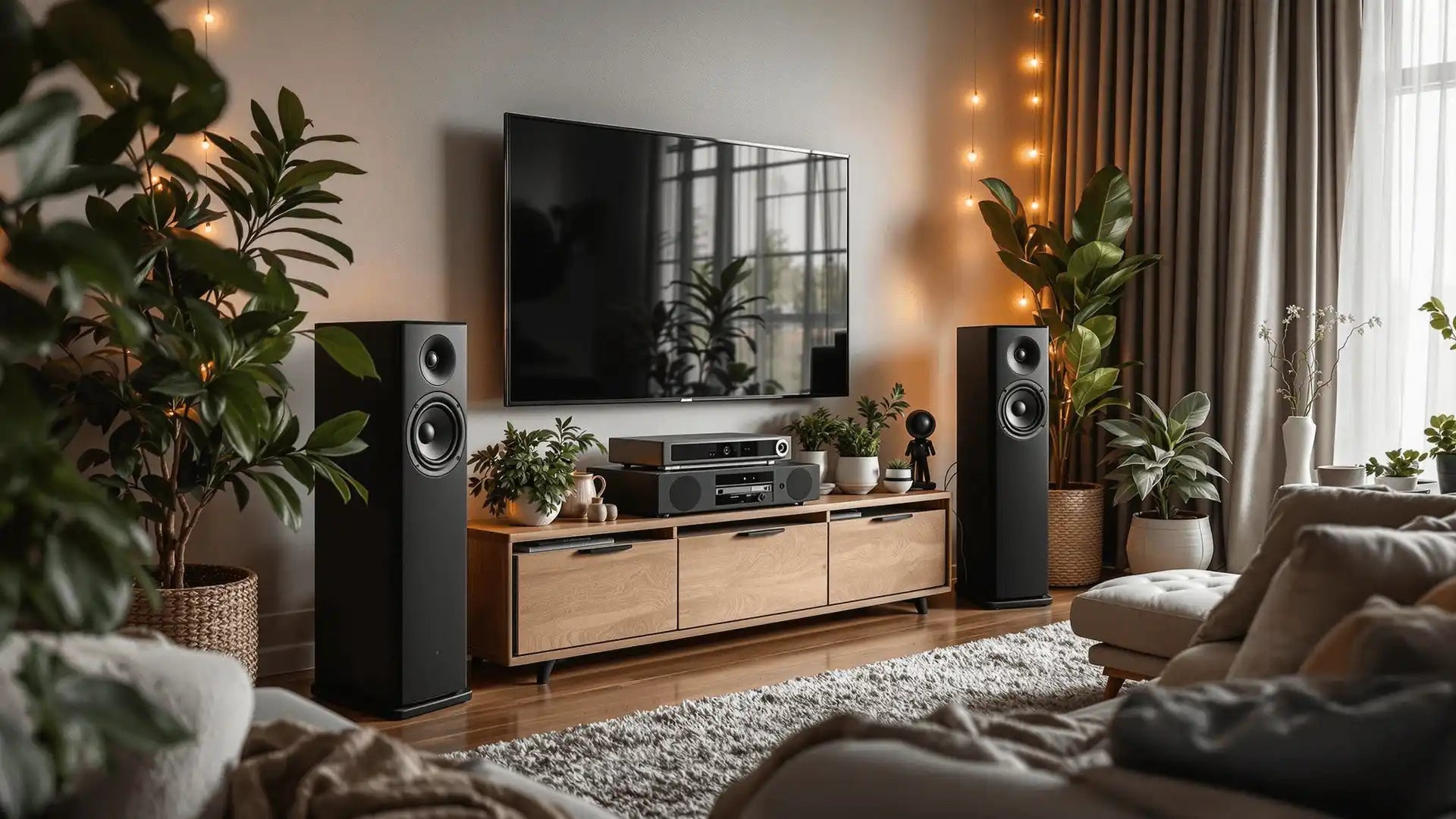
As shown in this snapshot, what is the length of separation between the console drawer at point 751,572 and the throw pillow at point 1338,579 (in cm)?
244

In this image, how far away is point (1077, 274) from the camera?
5.09 m

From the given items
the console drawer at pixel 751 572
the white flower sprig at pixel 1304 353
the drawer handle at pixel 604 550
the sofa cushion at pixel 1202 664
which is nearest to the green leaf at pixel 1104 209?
the white flower sprig at pixel 1304 353

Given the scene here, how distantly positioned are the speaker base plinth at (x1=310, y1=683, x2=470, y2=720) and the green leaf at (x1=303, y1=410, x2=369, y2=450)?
733mm

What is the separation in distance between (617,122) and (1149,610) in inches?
93.2

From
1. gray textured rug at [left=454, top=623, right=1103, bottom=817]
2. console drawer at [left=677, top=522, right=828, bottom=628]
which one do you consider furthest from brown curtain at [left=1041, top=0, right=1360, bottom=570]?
console drawer at [left=677, top=522, right=828, bottom=628]

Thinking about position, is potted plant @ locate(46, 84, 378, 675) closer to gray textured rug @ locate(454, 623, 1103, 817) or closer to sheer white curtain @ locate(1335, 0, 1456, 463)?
gray textured rug @ locate(454, 623, 1103, 817)

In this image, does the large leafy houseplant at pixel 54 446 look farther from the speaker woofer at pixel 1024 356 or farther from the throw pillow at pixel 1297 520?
the speaker woofer at pixel 1024 356

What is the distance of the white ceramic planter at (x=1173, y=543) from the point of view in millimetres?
4984

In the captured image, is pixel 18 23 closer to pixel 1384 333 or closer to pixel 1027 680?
pixel 1027 680

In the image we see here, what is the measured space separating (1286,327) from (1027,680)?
84.9 inches

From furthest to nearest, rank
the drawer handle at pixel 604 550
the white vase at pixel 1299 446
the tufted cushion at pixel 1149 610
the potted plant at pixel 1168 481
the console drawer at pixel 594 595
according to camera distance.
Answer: the potted plant at pixel 1168 481 → the white vase at pixel 1299 446 → the drawer handle at pixel 604 550 → the console drawer at pixel 594 595 → the tufted cushion at pixel 1149 610

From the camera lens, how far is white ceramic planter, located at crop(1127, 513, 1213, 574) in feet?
16.4

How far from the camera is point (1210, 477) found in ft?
17.3

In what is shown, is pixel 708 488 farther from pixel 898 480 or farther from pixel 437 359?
pixel 437 359
